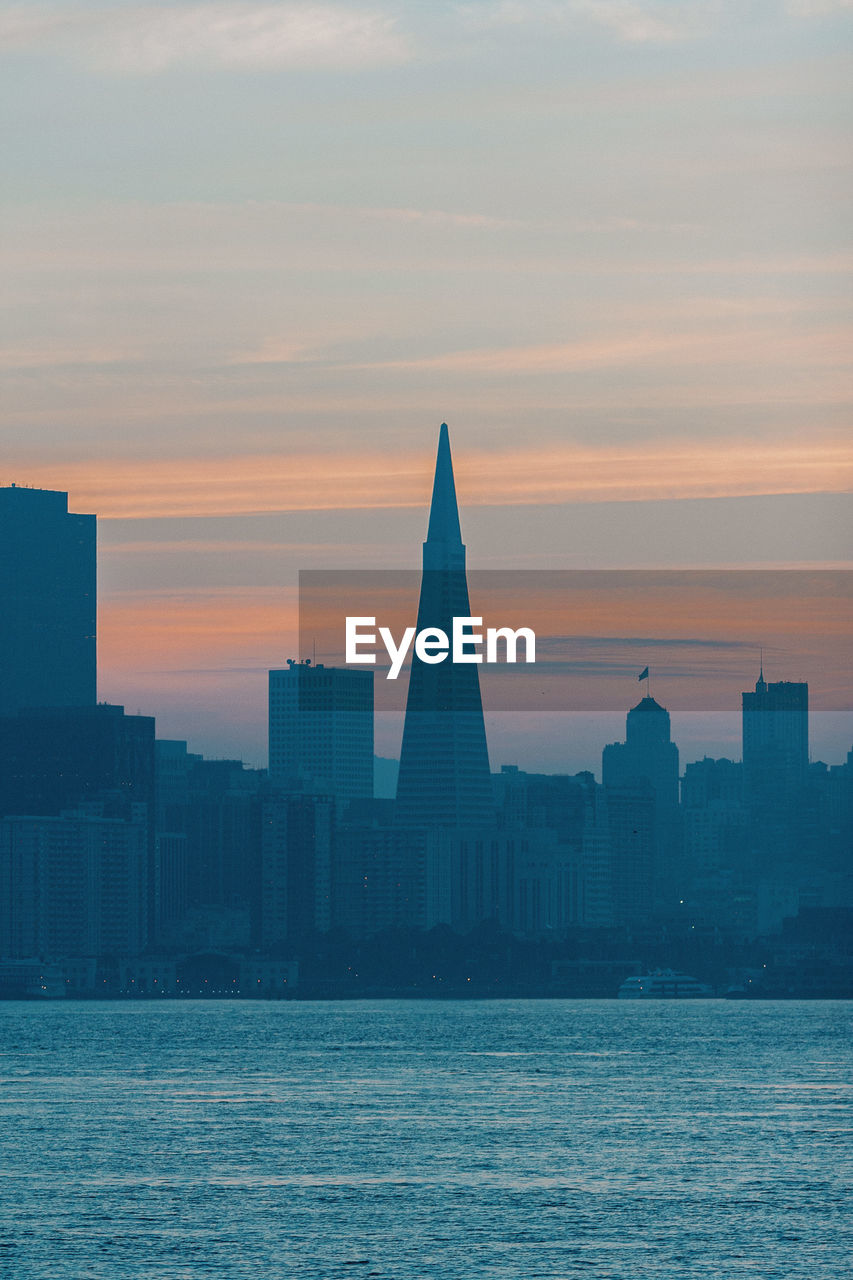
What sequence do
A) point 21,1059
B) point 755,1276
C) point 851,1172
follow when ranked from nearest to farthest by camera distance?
point 755,1276 → point 851,1172 → point 21,1059

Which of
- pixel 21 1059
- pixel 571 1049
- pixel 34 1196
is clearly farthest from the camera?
pixel 571 1049

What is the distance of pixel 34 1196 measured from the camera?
59.6m

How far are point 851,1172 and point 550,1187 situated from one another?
8966mm

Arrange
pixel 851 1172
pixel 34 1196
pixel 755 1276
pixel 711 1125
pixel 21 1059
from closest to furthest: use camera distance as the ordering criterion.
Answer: pixel 755 1276 < pixel 34 1196 < pixel 851 1172 < pixel 711 1125 < pixel 21 1059

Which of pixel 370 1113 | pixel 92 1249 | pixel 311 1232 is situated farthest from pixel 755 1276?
pixel 370 1113

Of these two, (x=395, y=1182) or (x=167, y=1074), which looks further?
(x=167, y=1074)

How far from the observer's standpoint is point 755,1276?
4844 cm

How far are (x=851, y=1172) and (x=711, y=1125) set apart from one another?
52.7 ft

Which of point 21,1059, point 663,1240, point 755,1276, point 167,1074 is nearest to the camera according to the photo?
point 755,1276

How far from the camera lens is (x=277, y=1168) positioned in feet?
220

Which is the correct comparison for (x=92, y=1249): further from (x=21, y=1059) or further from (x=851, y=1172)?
(x=21, y=1059)

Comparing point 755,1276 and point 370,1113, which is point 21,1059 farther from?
point 755,1276

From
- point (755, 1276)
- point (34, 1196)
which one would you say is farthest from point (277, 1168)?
point (755, 1276)

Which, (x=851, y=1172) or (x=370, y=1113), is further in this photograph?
(x=370, y=1113)
